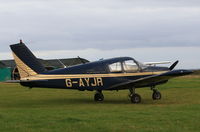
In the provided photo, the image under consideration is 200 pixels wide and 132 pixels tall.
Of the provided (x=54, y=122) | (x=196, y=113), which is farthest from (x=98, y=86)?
(x=54, y=122)

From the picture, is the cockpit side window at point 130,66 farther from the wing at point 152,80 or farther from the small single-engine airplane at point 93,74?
the wing at point 152,80

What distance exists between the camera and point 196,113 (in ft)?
41.7

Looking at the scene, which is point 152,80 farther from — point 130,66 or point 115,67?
point 115,67

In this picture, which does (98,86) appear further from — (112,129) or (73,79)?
(112,129)

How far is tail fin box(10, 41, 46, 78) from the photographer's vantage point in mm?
18281

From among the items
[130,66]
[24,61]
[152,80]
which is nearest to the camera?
[24,61]

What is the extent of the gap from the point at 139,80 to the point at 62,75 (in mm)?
3649

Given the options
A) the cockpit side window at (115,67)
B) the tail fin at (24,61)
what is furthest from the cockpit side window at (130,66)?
the tail fin at (24,61)

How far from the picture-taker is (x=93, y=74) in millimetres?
18875

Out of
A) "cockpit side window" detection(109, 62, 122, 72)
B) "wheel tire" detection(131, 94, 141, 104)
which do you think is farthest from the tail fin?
"wheel tire" detection(131, 94, 141, 104)

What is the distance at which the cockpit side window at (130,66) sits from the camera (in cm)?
1936

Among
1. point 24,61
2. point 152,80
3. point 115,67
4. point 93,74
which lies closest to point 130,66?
point 115,67

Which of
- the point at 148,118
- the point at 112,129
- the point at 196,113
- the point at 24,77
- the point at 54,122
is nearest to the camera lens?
the point at 112,129

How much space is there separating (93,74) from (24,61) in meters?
3.33
